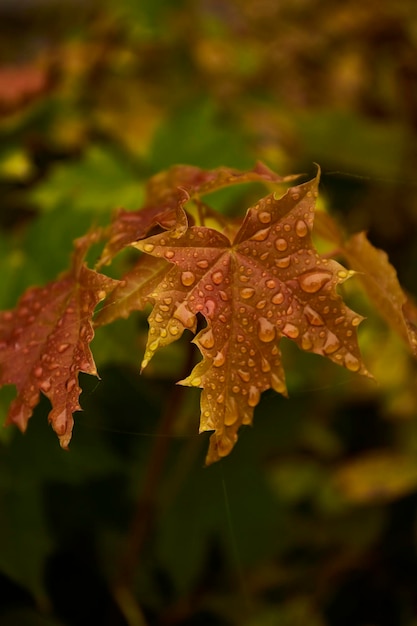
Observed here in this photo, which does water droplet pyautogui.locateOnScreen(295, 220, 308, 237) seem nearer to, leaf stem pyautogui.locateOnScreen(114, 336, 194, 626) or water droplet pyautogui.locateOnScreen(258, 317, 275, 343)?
water droplet pyautogui.locateOnScreen(258, 317, 275, 343)

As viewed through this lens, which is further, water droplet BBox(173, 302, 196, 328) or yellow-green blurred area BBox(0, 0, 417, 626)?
yellow-green blurred area BBox(0, 0, 417, 626)

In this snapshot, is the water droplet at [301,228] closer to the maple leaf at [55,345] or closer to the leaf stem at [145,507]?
the maple leaf at [55,345]

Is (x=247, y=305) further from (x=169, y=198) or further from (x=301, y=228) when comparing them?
(x=169, y=198)

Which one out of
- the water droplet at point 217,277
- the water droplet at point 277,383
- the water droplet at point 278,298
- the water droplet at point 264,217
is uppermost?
the water droplet at point 264,217

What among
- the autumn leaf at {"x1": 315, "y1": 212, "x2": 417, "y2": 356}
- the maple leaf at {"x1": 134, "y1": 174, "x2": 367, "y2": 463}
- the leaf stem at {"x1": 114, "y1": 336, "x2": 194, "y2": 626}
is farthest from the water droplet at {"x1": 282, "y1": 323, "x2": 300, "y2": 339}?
the leaf stem at {"x1": 114, "y1": 336, "x2": 194, "y2": 626}

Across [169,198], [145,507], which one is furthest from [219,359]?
[145,507]

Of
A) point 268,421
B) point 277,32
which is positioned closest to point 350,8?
point 277,32

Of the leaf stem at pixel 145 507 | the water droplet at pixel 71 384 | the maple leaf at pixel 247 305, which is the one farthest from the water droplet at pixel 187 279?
the leaf stem at pixel 145 507
